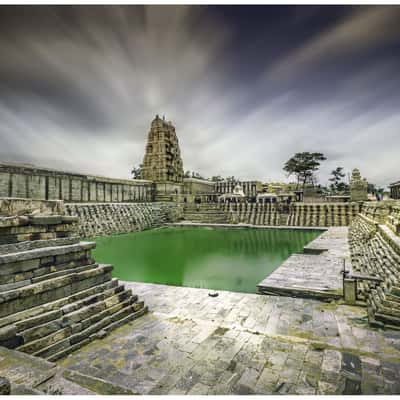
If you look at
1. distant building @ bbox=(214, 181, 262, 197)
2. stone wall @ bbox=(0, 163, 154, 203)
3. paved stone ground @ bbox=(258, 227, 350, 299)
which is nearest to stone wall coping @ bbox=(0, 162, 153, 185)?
stone wall @ bbox=(0, 163, 154, 203)

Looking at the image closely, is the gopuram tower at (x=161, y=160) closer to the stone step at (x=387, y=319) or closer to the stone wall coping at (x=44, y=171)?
the stone wall coping at (x=44, y=171)

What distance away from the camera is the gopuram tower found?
2566 centimetres

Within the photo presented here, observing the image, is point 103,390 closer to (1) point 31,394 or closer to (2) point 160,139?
(1) point 31,394

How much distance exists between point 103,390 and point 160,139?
24.9 metres

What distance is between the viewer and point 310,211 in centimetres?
2172

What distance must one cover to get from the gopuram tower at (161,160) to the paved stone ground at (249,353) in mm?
21534

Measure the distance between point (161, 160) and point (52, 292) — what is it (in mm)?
22887

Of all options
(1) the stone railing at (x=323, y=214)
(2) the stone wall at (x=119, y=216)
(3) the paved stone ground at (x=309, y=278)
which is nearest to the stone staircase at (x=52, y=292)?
(3) the paved stone ground at (x=309, y=278)

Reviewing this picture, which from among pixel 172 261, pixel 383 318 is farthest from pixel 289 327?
pixel 172 261

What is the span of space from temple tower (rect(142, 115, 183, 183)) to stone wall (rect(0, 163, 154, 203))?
8.82 feet

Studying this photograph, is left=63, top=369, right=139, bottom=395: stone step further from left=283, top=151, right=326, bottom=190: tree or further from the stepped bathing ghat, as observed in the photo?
left=283, top=151, right=326, bottom=190: tree

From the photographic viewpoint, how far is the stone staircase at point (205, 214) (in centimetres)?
2417

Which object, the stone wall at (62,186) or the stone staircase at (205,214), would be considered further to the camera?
the stone staircase at (205,214)

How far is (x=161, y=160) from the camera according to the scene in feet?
84.3
